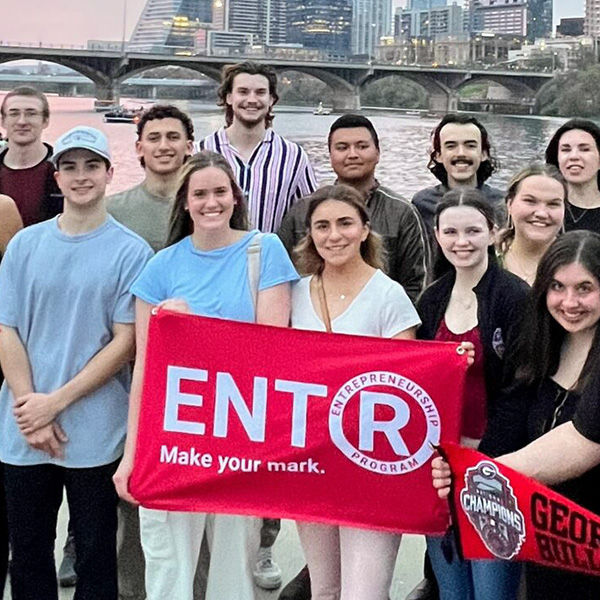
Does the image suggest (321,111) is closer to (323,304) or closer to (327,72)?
(327,72)

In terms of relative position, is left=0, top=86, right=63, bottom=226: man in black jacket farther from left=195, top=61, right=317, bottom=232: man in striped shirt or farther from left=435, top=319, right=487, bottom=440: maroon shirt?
left=435, top=319, right=487, bottom=440: maroon shirt

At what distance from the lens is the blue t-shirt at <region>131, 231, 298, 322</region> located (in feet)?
7.27

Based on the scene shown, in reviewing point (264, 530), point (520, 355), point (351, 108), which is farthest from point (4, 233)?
point (351, 108)

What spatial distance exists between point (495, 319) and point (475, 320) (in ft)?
0.18

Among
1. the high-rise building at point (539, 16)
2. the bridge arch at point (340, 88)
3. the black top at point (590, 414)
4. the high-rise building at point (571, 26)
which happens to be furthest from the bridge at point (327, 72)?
the high-rise building at point (539, 16)

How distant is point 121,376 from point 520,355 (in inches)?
42.9

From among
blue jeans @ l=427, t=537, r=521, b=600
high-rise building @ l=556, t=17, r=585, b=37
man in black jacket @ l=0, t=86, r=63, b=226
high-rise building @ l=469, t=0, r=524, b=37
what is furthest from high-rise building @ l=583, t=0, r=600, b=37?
blue jeans @ l=427, t=537, r=521, b=600

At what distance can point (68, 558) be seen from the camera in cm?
291

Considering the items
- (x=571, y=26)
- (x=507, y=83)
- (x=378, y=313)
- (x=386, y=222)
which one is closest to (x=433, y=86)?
(x=507, y=83)

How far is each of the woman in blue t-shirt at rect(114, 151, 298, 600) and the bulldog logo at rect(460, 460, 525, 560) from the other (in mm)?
645

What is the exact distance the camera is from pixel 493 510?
1.81 m

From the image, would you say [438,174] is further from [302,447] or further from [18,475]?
[18,475]

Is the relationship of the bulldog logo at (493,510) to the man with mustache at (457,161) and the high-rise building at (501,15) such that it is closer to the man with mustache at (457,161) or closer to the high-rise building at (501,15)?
the man with mustache at (457,161)

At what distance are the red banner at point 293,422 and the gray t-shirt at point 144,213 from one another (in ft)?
2.29
